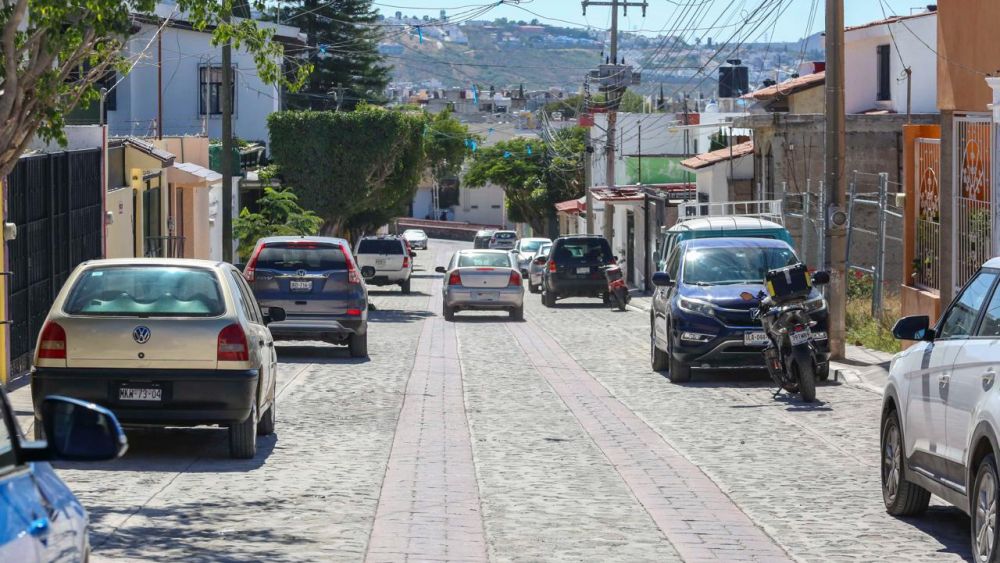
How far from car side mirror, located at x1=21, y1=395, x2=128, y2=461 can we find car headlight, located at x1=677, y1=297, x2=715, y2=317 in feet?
47.3

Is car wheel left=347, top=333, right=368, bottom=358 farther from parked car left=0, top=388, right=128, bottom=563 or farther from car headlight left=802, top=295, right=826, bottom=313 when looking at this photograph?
parked car left=0, top=388, right=128, bottom=563

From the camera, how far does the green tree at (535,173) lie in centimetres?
8838

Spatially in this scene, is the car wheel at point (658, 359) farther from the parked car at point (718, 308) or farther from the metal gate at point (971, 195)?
the metal gate at point (971, 195)

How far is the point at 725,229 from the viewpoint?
933 inches

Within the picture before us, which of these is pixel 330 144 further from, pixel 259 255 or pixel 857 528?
pixel 857 528

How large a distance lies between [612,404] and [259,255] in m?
7.62

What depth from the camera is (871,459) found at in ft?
40.2

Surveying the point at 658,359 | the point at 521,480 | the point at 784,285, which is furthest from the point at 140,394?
the point at 658,359

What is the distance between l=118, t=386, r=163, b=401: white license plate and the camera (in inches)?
451

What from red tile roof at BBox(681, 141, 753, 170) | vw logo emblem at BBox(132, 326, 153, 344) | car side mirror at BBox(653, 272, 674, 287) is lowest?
vw logo emblem at BBox(132, 326, 153, 344)

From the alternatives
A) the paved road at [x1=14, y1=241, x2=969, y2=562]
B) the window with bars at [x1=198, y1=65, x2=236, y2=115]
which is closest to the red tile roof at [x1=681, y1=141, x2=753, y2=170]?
the window with bars at [x1=198, y1=65, x2=236, y2=115]

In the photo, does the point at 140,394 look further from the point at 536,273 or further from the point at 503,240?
the point at 503,240

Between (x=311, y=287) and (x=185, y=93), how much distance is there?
32.8 metres

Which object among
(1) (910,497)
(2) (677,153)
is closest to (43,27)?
(1) (910,497)
